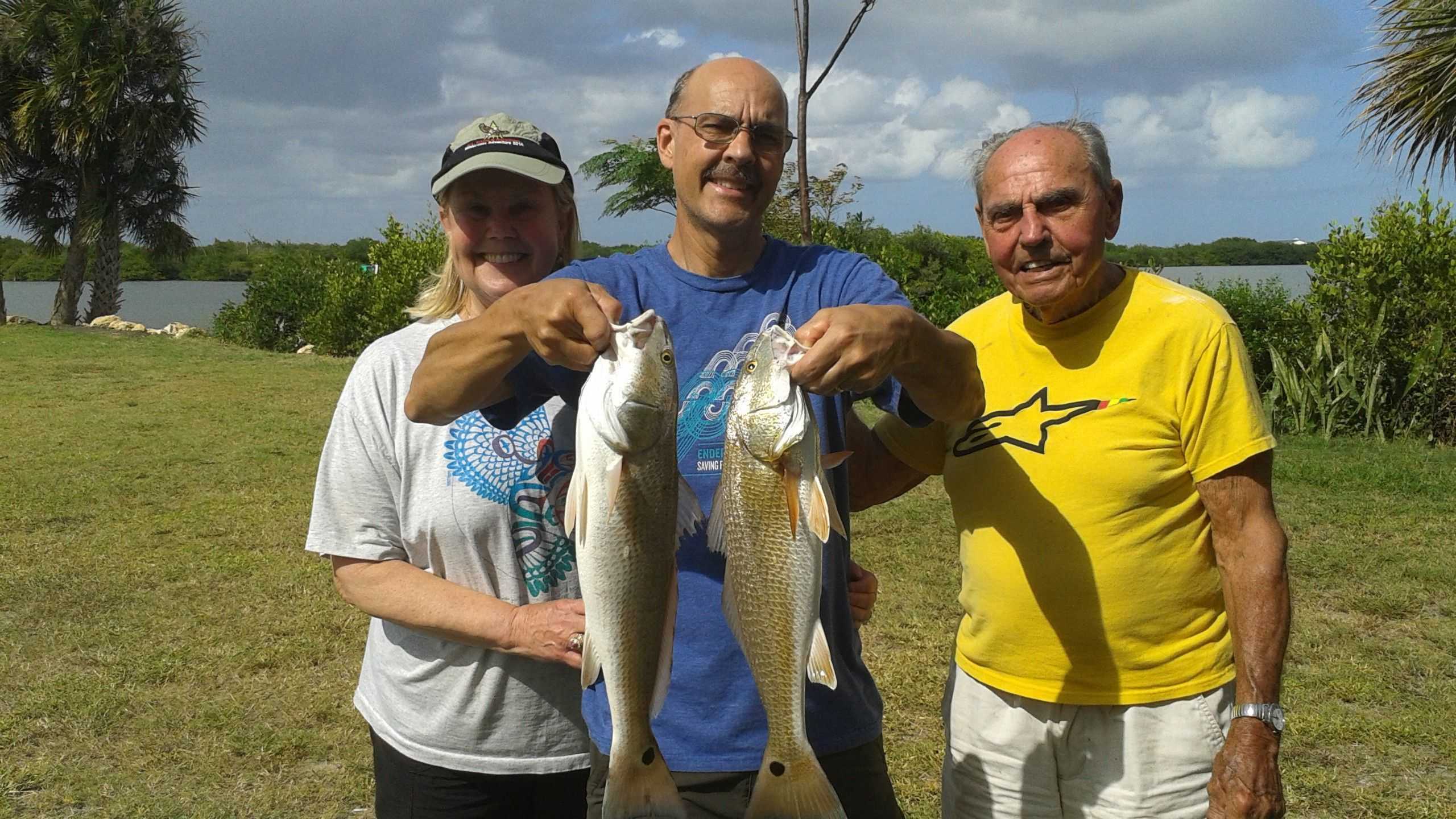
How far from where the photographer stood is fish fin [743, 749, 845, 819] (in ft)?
7.93

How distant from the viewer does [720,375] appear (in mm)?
2789

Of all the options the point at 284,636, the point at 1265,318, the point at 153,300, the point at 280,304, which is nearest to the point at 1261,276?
the point at 1265,318

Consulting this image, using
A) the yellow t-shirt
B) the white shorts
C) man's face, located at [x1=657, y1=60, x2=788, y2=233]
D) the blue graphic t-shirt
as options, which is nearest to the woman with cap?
the blue graphic t-shirt

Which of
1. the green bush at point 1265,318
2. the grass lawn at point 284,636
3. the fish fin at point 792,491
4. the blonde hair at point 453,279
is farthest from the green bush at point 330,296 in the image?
the fish fin at point 792,491

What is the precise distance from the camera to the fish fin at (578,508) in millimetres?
2463

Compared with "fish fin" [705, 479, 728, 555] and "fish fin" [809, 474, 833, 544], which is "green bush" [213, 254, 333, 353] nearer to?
"fish fin" [705, 479, 728, 555]

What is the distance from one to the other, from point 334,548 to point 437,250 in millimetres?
22682

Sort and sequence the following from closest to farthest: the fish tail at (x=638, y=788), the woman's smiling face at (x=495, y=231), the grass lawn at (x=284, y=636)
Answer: the fish tail at (x=638, y=788) → the woman's smiling face at (x=495, y=231) → the grass lawn at (x=284, y=636)

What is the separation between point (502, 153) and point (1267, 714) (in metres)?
2.78

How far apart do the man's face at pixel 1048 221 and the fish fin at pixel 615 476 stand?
1.56 meters

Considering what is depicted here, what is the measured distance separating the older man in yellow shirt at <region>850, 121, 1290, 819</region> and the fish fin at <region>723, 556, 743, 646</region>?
48.2 inches

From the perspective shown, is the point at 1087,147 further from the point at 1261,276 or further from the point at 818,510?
the point at 1261,276

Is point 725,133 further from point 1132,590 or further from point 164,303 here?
point 164,303

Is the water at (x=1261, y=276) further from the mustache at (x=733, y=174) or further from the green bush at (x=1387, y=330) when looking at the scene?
the mustache at (x=733, y=174)
